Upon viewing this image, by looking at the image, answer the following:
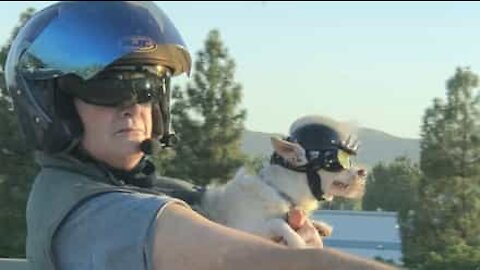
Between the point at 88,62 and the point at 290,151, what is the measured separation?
293 centimetres

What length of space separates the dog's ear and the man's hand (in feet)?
0.92

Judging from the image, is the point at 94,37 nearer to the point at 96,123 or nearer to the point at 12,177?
the point at 96,123

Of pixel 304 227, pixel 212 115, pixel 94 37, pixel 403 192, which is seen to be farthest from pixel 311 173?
pixel 403 192

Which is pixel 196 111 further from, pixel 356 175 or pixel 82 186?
pixel 82 186

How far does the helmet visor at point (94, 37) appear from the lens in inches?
88.7

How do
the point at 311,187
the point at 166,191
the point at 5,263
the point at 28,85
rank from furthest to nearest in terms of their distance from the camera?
the point at 5,263, the point at 311,187, the point at 166,191, the point at 28,85

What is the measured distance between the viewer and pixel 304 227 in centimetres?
472

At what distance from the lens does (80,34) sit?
2.28 metres

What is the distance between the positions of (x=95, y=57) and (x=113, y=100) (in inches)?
4.0

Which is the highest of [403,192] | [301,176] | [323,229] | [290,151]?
[290,151]

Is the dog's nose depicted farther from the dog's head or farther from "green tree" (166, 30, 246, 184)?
"green tree" (166, 30, 246, 184)

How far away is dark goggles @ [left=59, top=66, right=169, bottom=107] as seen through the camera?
7.50ft

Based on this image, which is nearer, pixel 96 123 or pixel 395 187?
pixel 96 123

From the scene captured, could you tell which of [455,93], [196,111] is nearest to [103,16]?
[196,111]
